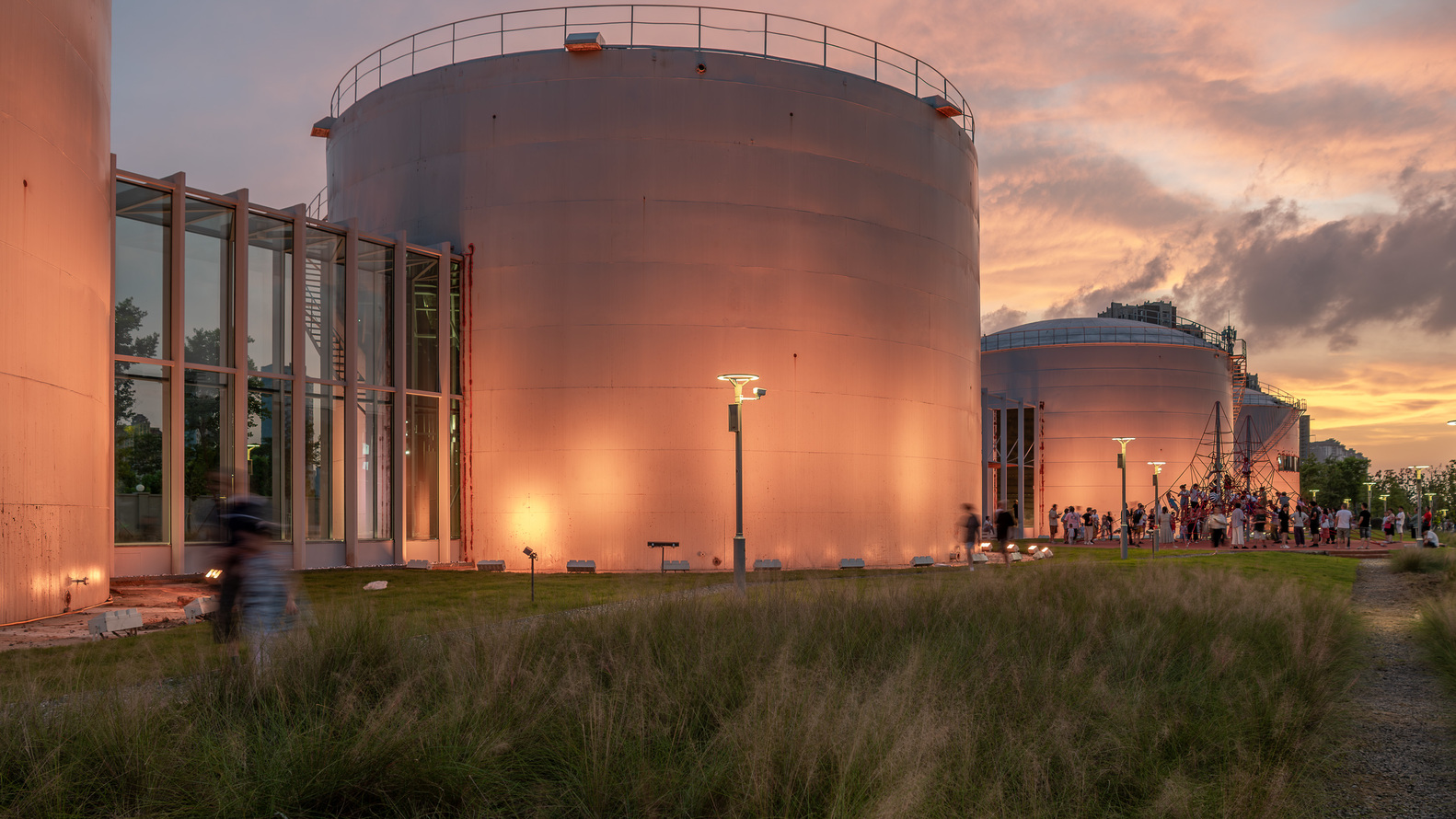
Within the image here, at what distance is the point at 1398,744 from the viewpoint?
31.0 ft

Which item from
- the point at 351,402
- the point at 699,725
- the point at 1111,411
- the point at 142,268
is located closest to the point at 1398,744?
the point at 699,725

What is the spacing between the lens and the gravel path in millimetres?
A: 7852

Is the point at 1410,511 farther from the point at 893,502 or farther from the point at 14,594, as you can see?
the point at 14,594

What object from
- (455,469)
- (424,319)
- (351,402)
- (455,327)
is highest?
(424,319)

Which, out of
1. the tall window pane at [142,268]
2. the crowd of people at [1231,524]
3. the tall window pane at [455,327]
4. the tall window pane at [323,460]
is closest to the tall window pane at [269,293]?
the tall window pane at [323,460]

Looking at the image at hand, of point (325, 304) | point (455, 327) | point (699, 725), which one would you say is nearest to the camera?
point (699, 725)

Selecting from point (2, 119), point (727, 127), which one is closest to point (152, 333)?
point (2, 119)

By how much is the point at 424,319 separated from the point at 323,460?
15.7 feet

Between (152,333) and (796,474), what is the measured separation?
14403 millimetres

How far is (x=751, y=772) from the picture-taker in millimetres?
6359

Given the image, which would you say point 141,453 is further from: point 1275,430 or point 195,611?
point 1275,430

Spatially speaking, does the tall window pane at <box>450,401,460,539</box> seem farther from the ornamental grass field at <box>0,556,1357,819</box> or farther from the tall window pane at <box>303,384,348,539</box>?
the ornamental grass field at <box>0,556,1357,819</box>

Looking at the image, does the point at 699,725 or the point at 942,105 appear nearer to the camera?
the point at 699,725

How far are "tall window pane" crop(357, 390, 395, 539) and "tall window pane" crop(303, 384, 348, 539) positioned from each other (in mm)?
610
